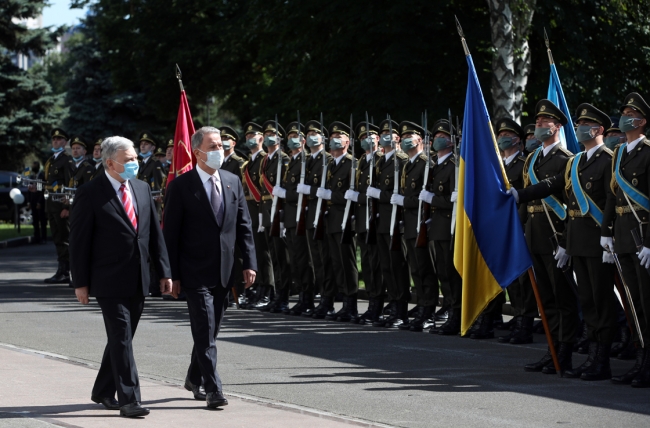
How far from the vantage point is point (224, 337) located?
1262cm

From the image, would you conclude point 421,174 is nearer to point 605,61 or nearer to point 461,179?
point 461,179

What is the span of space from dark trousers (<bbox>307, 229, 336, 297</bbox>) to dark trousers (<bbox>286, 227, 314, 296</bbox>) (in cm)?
7

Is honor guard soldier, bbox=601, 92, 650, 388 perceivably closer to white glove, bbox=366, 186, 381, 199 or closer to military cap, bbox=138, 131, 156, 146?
white glove, bbox=366, 186, 381, 199

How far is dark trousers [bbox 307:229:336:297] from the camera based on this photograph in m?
14.9

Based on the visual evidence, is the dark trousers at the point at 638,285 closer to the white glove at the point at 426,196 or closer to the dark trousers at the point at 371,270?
the white glove at the point at 426,196

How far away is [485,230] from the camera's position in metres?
A: 10.6

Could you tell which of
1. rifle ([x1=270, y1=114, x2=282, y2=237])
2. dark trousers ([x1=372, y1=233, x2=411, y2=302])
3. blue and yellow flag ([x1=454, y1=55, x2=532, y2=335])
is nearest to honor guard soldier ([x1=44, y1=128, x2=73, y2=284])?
rifle ([x1=270, y1=114, x2=282, y2=237])

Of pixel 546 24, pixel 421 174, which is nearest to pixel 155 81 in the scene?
pixel 546 24

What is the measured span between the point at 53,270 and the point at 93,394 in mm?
14389

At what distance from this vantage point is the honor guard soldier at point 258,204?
15961mm

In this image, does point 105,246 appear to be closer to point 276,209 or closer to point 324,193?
point 324,193

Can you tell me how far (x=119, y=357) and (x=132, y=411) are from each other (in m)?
0.37

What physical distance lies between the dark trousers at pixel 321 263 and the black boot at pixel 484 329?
2409mm

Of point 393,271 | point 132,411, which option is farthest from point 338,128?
point 132,411
